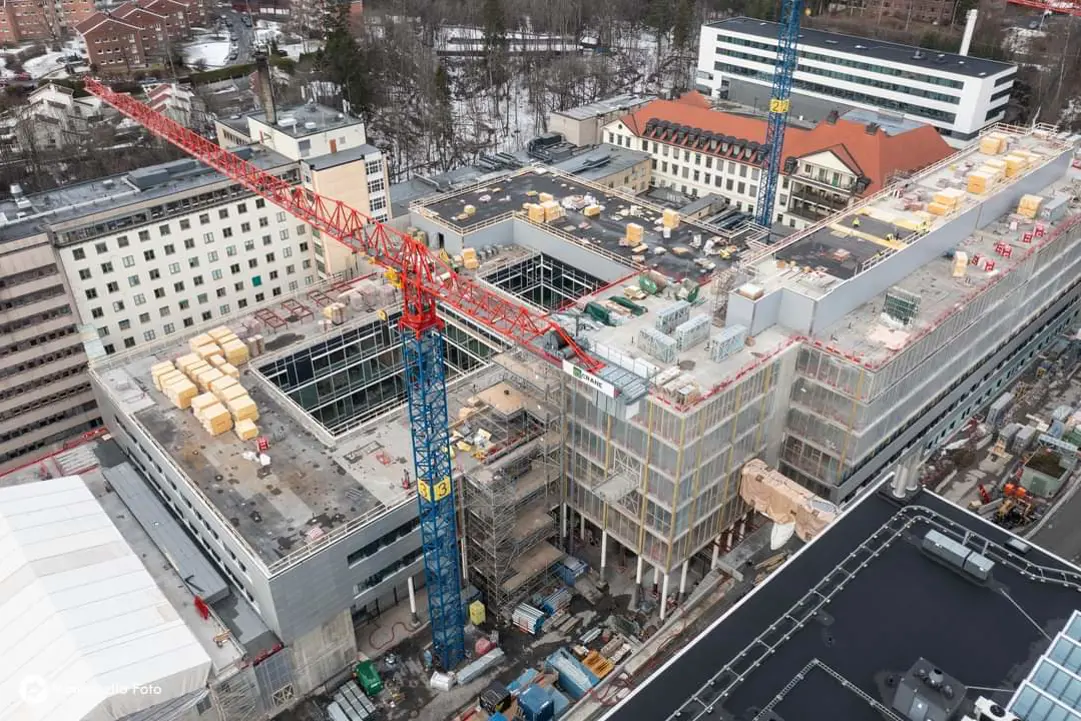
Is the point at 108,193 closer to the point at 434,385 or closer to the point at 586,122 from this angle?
the point at 434,385

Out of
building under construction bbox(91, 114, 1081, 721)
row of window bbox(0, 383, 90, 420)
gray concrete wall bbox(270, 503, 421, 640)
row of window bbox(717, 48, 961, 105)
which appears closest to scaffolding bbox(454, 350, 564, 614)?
building under construction bbox(91, 114, 1081, 721)

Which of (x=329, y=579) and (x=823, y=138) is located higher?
(x=823, y=138)

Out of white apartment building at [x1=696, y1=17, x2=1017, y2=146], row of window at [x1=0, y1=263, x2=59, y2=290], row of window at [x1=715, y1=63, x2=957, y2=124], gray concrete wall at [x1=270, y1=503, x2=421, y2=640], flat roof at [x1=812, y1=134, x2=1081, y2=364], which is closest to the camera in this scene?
gray concrete wall at [x1=270, y1=503, x2=421, y2=640]

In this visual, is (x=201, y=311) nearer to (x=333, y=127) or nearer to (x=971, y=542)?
(x=333, y=127)

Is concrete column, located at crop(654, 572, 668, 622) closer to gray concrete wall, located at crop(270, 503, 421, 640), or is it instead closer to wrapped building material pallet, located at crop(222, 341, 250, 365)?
gray concrete wall, located at crop(270, 503, 421, 640)

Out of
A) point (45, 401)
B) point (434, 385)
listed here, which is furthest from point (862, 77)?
point (45, 401)

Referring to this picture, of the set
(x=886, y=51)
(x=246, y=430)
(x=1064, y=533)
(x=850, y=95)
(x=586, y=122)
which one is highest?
(x=886, y=51)

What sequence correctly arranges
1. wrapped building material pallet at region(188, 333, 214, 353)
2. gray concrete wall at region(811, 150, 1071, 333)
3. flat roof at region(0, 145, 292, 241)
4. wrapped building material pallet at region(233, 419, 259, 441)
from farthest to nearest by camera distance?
flat roof at region(0, 145, 292, 241) → wrapped building material pallet at region(188, 333, 214, 353) → wrapped building material pallet at region(233, 419, 259, 441) → gray concrete wall at region(811, 150, 1071, 333)
